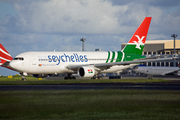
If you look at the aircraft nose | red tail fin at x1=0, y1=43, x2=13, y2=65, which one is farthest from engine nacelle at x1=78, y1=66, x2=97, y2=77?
red tail fin at x1=0, y1=43, x2=13, y2=65

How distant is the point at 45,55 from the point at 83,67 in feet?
19.8

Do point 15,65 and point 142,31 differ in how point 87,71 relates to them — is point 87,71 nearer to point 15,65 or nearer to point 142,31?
point 15,65

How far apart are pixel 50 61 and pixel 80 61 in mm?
5358

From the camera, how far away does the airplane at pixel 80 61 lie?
152ft

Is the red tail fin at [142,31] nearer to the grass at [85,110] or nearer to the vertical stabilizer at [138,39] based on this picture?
the vertical stabilizer at [138,39]

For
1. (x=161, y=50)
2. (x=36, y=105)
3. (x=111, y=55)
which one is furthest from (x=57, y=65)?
(x=161, y=50)

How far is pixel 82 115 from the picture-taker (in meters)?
13.1

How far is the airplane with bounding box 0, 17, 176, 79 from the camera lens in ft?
152

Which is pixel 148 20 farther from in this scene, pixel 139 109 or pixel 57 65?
pixel 139 109

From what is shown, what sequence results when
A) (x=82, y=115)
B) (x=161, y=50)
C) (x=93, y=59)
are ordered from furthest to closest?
1. (x=161, y=50)
2. (x=93, y=59)
3. (x=82, y=115)

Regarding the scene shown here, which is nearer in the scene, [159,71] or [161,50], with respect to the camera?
[159,71]

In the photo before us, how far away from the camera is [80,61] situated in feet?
166

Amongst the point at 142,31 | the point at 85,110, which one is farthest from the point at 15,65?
the point at 85,110

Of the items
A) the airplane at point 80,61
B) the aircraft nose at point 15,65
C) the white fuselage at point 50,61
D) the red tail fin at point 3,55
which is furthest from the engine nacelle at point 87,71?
the red tail fin at point 3,55
